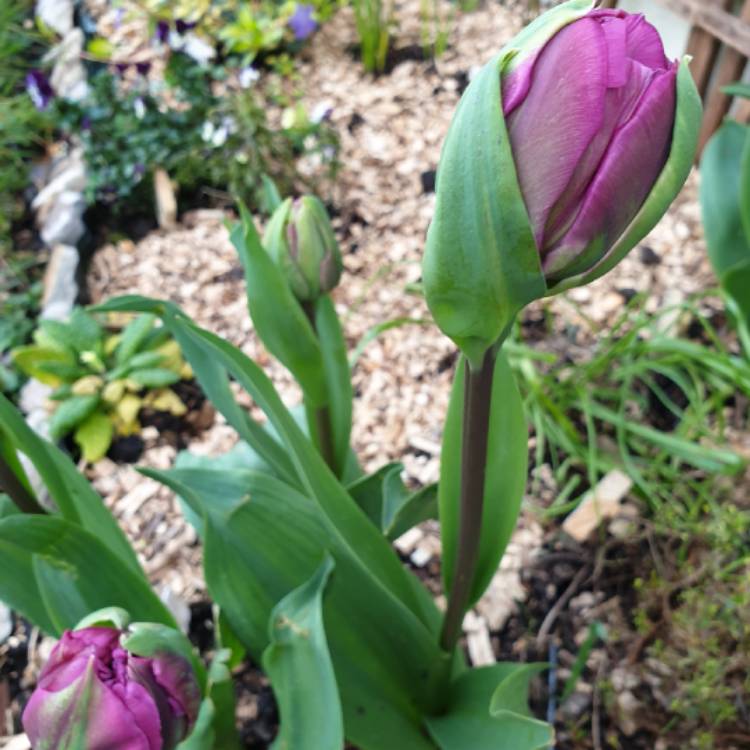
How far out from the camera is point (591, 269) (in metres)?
0.46

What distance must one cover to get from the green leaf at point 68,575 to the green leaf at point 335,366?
334 millimetres

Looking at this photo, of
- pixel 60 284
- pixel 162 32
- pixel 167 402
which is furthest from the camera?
pixel 162 32

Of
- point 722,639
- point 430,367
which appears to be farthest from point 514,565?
point 430,367

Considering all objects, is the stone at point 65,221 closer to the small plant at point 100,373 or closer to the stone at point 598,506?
the small plant at point 100,373

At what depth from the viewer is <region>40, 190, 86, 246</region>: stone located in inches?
80.1

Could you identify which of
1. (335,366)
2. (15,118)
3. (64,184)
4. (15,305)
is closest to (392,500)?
(335,366)

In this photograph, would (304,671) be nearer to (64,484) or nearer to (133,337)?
(64,484)

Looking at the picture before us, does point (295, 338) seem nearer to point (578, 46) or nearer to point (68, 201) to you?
point (578, 46)

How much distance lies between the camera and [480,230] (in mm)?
434

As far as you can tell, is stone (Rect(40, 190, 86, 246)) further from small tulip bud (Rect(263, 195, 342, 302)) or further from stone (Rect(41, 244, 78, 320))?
small tulip bud (Rect(263, 195, 342, 302))

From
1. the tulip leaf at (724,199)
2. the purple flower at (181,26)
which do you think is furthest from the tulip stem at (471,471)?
the purple flower at (181,26)

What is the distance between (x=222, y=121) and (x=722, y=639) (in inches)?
68.0

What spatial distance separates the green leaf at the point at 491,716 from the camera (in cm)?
71

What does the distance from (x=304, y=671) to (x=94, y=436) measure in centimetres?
100
